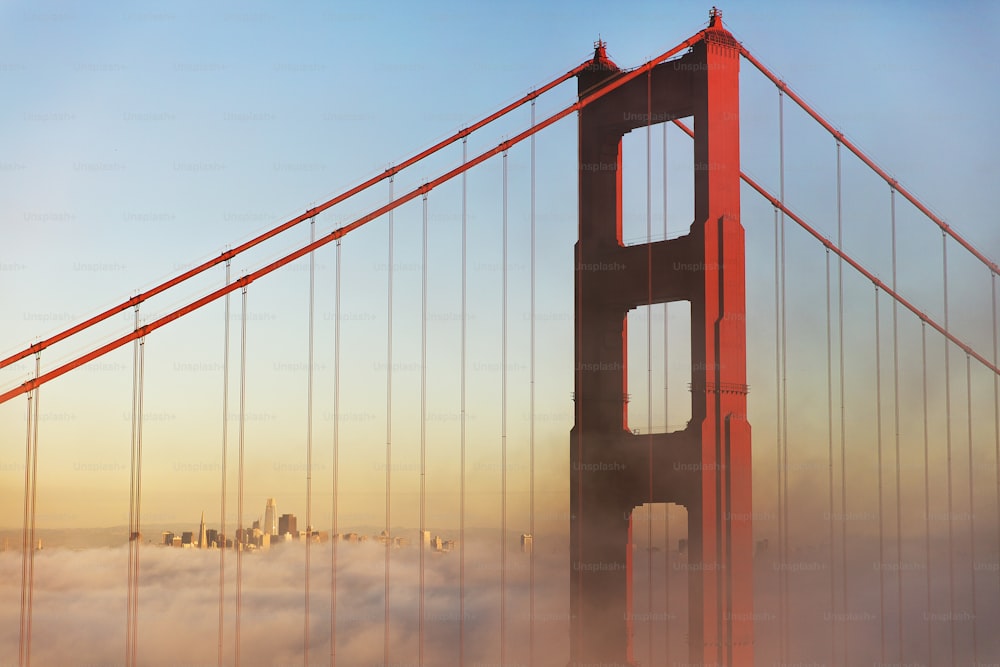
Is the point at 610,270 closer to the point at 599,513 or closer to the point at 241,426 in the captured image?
the point at 599,513

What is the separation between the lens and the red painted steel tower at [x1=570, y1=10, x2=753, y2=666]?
66.8 ft

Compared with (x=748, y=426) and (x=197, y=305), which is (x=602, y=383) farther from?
(x=197, y=305)

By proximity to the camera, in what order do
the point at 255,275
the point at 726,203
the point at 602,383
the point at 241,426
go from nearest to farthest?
the point at 241,426 → the point at 255,275 → the point at 726,203 → the point at 602,383

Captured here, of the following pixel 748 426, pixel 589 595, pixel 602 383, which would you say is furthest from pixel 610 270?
pixel 589 595

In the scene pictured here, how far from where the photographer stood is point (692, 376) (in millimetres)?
20891

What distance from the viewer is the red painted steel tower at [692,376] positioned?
20359 mm

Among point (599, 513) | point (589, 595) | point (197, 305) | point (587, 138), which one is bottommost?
point (589, 595)

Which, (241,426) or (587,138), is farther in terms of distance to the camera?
(587,138)

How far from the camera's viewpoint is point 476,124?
944 inches

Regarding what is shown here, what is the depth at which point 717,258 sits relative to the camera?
20.9 m

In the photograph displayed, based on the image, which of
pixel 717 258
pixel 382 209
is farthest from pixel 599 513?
pixel 382 209

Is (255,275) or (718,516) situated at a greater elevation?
(255,275)

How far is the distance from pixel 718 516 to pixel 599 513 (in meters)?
2.48

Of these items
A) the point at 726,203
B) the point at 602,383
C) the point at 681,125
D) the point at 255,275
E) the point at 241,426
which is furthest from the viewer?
the point at 681,125
